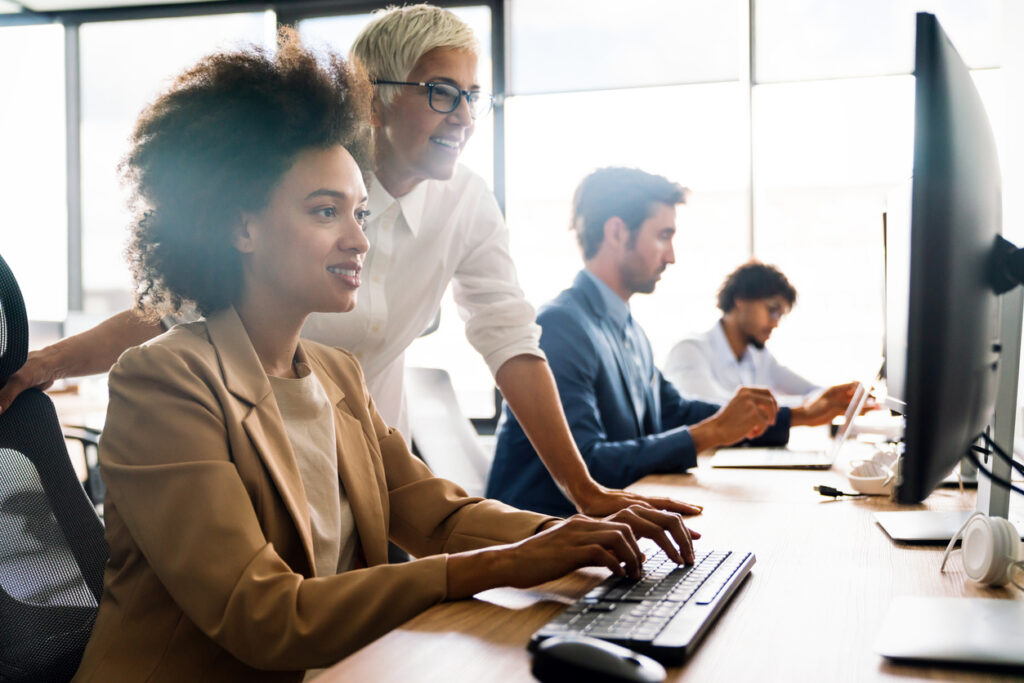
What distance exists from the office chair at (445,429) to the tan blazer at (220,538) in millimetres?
1291

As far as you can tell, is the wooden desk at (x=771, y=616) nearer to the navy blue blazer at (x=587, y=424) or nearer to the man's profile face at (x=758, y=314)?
the navy blue blazer at (x=587, y=424)

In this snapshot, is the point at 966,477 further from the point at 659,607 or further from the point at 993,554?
the point at 659,607

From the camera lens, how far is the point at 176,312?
138 cm

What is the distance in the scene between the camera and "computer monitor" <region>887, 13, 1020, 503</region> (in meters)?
0.72

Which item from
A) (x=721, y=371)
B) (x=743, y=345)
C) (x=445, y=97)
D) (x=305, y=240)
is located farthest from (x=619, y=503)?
(x=743, y=345)

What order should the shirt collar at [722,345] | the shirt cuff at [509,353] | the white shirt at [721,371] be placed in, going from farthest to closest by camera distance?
the shirt collar at [722,345] → the white shirt at [721,371] → the shirt cuff at [509,353]

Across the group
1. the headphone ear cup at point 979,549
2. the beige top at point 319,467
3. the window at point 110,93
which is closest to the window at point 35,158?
the window at point 110,93

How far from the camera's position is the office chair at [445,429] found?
2588 mm

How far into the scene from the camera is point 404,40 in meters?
1.74

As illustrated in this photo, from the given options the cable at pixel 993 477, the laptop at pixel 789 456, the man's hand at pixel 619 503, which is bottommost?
the laptop at pixel 789 456

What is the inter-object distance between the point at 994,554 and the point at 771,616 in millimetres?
290

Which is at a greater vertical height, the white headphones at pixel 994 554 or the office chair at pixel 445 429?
the white headphones at pixel 994 554

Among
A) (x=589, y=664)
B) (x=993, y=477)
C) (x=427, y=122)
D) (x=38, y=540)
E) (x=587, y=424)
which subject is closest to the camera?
(x=589, y=664)

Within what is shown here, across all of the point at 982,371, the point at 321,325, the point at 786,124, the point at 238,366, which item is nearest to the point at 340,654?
the point at 238,366
